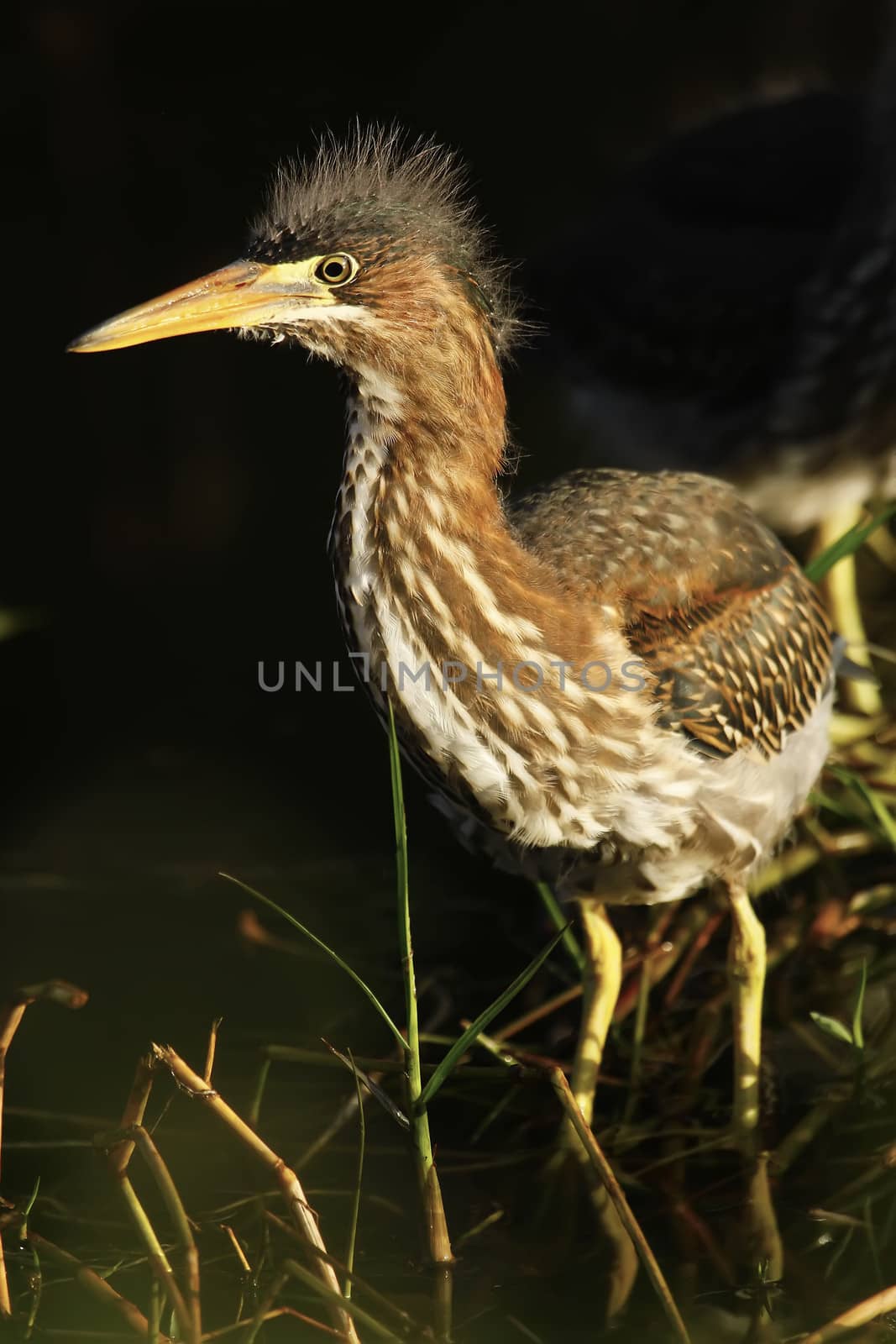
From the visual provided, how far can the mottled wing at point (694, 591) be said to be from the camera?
3.08 m

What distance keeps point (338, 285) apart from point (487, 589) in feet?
1.91

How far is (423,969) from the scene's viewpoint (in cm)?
386

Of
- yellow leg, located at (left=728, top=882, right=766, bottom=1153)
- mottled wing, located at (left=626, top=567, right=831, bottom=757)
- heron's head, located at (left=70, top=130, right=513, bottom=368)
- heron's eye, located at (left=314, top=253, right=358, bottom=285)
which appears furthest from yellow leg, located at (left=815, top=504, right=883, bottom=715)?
heron's eye, located at (left=314, top=253, right=358, bottom=285)

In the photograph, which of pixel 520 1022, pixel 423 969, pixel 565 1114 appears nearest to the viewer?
pixel 565 1114

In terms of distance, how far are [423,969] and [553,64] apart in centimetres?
514

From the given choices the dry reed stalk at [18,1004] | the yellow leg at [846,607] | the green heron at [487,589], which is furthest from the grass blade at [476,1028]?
the yellow leg at [846,607]

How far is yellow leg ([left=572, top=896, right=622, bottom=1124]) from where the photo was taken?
3.41m

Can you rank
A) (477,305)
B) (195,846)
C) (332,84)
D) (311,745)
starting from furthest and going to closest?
1. (332,84)
2. (311,745)
3. (195,846)
4. (477,305)

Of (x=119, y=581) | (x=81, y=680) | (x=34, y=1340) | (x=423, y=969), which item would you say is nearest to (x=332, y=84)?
(x=119, y=581)

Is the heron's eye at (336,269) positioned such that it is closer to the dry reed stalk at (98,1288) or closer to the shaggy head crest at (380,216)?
the shaggy head crest at (380,216)

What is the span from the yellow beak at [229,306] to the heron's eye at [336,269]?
0.06 ft

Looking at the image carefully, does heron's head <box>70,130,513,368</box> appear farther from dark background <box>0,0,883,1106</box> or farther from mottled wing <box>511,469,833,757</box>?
dark background <box>0,0,883,1106</box>

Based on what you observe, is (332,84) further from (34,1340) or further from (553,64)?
(34,1340)

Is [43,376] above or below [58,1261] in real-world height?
above
